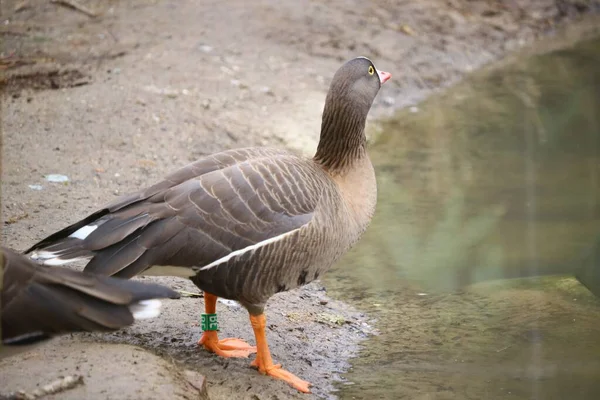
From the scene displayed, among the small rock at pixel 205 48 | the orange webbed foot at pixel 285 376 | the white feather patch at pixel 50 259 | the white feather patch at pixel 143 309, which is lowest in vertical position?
the orange webbed foot at pixel 285 376

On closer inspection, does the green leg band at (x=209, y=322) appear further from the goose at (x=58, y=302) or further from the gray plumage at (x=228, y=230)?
the goose at (x=58, y=302)

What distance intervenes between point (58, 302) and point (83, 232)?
0.87m

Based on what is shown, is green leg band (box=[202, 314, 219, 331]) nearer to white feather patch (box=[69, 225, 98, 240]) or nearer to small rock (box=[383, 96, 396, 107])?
white feather patch (box=[69, 225, 98, 240])

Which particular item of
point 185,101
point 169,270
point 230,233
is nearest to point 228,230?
point 230,233

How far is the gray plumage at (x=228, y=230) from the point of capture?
493 cm

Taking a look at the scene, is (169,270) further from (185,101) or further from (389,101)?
(389,101)

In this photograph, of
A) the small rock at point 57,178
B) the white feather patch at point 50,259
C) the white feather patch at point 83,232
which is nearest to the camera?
the white feather patch at point 50,259

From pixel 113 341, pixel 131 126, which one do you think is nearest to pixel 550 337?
pixel 113 341

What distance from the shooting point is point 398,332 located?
6.25 m

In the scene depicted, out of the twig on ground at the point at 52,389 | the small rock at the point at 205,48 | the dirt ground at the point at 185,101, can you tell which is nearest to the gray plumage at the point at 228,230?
the dirt ground at the point at 185,101

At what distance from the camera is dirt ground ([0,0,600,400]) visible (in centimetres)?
527

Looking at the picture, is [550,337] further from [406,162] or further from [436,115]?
[436,115]

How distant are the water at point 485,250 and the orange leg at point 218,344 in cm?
69

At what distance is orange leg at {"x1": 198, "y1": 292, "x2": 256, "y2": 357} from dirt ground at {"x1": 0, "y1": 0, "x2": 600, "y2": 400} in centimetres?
8
